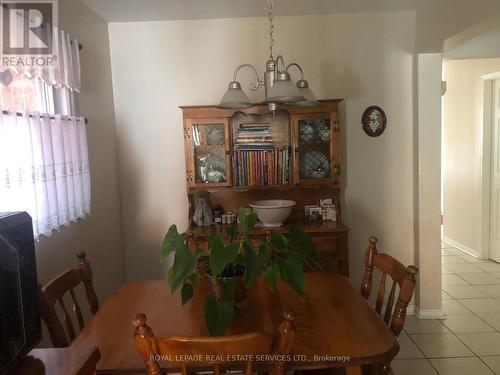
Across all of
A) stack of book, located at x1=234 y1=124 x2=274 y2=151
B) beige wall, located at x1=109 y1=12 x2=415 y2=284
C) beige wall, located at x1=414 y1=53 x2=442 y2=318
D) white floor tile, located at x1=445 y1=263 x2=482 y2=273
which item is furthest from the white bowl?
white floor tile, located at x1=445 y1=263 x2=482 y2=273

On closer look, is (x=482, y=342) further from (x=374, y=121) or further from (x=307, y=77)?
(x=307, y=77)

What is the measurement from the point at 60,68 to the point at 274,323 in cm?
164

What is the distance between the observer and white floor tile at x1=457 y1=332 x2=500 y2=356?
2344mm

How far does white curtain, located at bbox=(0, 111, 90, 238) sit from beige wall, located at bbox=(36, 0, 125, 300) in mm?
219

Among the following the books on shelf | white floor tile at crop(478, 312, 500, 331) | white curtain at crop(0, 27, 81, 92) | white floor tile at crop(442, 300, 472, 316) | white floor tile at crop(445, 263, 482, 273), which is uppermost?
white curtain at crop(0, 27, 81, 92)

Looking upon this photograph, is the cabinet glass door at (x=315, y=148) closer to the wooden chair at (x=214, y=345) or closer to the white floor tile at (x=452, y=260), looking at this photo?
the wooden chair at (x=214, y=345)

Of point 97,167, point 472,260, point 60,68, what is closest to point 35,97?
point 60,68

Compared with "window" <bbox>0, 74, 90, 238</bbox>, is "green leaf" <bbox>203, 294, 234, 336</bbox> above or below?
below

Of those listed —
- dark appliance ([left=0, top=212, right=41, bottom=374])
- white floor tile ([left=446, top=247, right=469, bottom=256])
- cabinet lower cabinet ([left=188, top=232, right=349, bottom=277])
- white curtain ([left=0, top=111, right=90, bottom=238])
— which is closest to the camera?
dark appliance ([left=0, top=212, right=41, bottom=374])

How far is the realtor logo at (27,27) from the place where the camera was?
1.60 m

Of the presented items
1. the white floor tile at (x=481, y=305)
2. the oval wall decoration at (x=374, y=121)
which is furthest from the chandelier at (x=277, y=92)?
the white floor tile at (x=481, y=305)

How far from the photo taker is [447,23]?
2342 mm

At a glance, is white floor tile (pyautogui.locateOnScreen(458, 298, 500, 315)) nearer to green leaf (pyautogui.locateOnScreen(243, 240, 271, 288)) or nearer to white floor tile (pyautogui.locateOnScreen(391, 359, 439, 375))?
white floor tile (pyautogui.locateOnScreen(391, 359, 439, 375))

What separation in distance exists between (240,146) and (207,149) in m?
0.24
